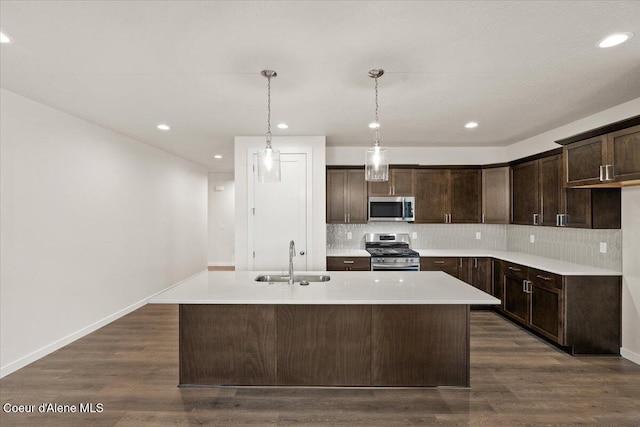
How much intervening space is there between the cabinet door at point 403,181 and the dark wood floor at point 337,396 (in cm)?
256

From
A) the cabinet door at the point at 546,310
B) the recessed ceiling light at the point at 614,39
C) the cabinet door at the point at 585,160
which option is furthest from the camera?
the cabinet door at the point at 546,310

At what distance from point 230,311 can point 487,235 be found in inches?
179

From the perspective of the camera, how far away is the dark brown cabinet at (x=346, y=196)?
17.4ft

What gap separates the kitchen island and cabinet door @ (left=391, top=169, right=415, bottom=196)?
107 inches

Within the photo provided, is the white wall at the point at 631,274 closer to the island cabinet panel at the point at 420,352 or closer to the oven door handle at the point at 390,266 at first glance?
the island cabinet panel at the point at 420,352

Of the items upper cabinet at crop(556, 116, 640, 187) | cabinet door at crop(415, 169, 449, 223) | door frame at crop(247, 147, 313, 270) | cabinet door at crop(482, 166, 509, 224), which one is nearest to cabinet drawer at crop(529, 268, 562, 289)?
upper cabinet at crop(556, 116, 640, 187)

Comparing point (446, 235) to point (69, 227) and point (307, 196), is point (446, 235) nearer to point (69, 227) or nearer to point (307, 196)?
point (307, 196)

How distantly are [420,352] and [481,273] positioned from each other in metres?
2.71

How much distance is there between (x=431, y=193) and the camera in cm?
536

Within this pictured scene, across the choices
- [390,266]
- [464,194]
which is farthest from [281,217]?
[464,194]

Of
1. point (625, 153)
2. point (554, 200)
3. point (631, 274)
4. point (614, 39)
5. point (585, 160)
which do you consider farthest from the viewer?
point (554, 200)

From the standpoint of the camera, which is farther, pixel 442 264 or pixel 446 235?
pixel 446 235

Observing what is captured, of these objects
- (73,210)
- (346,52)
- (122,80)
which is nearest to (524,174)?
(346,52)

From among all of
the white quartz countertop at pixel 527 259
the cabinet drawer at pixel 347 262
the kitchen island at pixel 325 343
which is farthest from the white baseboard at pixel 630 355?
the cabinet drawer at pixel 347 262
